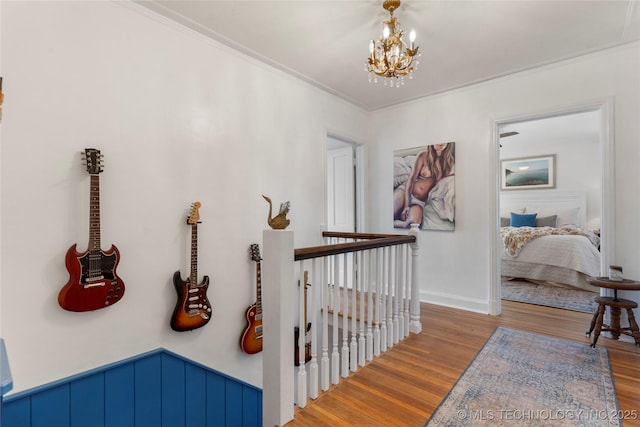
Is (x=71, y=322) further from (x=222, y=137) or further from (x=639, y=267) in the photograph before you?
(x=639, y=267)

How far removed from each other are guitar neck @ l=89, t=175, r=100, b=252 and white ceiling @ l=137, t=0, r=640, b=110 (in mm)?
1363

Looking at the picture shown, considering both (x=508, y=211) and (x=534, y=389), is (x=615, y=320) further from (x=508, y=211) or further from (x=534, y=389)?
(x=508, y=211)

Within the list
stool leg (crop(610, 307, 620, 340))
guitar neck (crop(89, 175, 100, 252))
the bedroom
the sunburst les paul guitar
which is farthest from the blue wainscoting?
the bedroom

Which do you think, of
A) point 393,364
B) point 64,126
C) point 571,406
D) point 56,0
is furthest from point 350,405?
point 56,0

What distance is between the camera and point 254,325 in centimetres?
274

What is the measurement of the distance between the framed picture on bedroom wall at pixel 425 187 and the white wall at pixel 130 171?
66.5 inches

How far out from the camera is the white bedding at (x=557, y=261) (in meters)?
4.22

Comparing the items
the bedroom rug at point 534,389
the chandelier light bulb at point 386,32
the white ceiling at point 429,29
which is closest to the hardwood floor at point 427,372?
the bedroom rug at point 534,389

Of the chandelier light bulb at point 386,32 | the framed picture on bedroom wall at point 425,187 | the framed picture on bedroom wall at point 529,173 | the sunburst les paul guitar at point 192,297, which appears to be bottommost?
the sunburst les paul guitar at point 192,297

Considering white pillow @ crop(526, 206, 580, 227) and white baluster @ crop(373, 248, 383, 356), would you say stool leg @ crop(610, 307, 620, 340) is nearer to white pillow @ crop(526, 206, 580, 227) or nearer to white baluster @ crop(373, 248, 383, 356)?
white baluster @ crop(373, 248, 383, 356)

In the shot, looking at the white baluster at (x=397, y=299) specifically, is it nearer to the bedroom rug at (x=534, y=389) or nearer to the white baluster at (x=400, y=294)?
the white baluster at (x=400, y=294)

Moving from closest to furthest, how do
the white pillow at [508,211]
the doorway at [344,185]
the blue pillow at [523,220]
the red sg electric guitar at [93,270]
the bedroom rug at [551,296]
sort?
1. the red sg electric guitar at [93,270]
2. the bedroom rug at [551,296]
3. the doorway at [344,185]
4. the blue pillow at [523,220]
5. the white pillow at [508,211]

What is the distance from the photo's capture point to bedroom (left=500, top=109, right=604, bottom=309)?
4.29 meters

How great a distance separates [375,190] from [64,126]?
3379 mm
